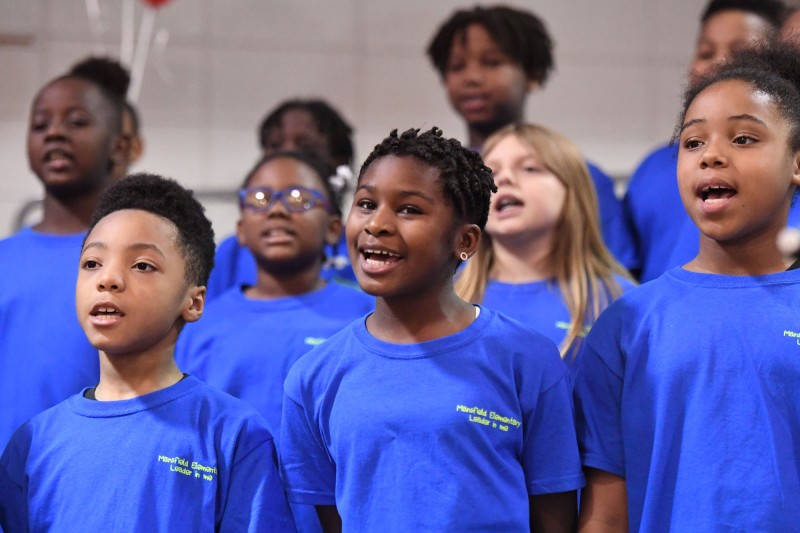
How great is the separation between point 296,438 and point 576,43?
12.0 feet

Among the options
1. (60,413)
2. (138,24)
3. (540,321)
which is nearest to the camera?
(60,413)

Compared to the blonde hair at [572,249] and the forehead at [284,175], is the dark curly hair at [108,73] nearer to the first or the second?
the forehead at [284,175]

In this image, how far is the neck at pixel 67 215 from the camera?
2705 millimetres

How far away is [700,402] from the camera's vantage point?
1.82 metres

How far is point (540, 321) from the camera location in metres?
2.45

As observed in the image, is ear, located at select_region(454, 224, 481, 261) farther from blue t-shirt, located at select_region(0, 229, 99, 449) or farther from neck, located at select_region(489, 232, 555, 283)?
blue t-shirt, located at select_region(0, 229, 99, 449)

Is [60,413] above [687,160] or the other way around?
the other way around

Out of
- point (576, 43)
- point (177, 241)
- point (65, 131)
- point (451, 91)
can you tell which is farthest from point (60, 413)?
point (576, 43)

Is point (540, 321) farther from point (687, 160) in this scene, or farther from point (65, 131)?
point (65, 131)

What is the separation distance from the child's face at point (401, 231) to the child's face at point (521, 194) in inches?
26.3

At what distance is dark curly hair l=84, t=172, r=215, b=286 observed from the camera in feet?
7.07

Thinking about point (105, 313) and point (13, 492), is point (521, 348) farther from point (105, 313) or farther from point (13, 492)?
point (13, 492)

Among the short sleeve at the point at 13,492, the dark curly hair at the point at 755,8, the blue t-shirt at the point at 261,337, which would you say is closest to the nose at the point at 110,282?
the short sleeve at the point at 13,492

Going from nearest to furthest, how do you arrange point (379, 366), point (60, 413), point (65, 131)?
point (379, 366)
point (60, 413)
point (65, 131)
